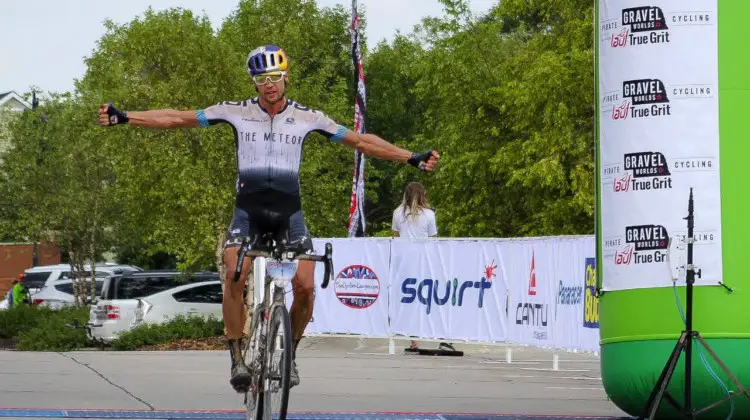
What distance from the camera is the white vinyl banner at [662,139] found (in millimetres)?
8773

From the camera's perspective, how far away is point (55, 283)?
167 ft

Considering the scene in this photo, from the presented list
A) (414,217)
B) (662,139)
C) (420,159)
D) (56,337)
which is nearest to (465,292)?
(414,217)

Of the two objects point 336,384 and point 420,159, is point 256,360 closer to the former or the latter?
point 420,159

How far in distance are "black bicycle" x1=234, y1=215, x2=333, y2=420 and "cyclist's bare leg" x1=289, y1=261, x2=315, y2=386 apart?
9cm

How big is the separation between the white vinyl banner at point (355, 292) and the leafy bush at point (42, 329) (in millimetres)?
10079

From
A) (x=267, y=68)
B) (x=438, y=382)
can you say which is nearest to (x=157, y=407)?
(x=267, y=68)

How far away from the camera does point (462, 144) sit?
151 ft

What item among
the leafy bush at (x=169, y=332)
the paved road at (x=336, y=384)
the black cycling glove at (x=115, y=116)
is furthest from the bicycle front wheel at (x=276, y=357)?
the leafy bush at (x=169, y=332)

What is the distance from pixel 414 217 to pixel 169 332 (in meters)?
8.49

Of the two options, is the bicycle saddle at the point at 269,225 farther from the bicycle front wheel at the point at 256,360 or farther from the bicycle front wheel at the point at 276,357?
the bicycle front wheel at the point at 276,357

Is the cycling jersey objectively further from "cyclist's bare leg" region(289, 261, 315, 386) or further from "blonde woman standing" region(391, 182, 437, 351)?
"blonde woman standing" region(391, 182, 437, 351)

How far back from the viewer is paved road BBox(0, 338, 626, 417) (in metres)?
10.7

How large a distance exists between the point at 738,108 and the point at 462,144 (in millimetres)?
37275

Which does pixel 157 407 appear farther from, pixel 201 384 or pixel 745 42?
pixel 745 42
